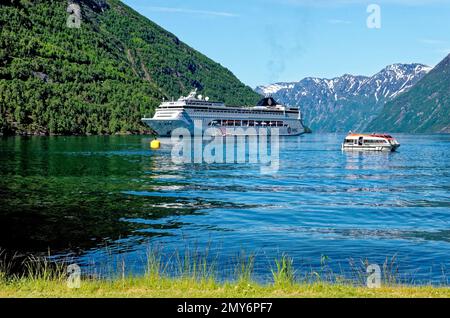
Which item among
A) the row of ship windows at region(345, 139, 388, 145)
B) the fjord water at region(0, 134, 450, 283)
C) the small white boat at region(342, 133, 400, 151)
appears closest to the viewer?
the fjord water at region(0, 134, 450, 283)

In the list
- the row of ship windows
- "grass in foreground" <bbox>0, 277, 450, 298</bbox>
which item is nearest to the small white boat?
the row of ship windows

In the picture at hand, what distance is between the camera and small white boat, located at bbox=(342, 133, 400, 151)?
14900cm

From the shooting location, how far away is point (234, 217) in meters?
42.8

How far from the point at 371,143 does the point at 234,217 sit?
116022 millimetres

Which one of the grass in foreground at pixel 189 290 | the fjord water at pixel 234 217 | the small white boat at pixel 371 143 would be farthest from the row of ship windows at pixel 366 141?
the grass in foreground at pixel 189 290

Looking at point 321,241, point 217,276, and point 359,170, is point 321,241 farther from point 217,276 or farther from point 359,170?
point 359,170

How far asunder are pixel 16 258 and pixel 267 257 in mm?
12735

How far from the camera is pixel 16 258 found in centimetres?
2856

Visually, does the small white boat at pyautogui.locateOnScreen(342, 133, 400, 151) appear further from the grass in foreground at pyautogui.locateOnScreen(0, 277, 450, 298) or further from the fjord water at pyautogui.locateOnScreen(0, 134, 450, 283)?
the grass in foreground at pyautogui.locateOnScreen(0, 277, 450, 298)

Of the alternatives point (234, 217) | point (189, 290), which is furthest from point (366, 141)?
point (189, 290)

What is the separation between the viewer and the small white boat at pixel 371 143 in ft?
489

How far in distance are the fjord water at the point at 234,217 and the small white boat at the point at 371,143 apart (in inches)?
2870

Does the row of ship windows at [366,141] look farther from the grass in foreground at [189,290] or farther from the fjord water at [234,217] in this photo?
the grass in foreground at [189,290]

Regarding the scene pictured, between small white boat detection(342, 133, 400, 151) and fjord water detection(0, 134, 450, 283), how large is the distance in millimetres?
72903
